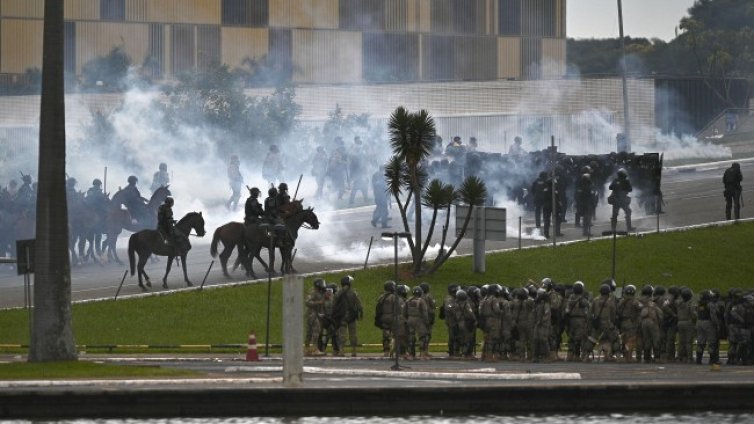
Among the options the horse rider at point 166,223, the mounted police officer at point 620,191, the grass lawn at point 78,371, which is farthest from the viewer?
the mounted police officer at point 620,191

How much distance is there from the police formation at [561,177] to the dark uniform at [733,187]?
1948 millimetres

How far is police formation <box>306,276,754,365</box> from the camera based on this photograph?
121 feet

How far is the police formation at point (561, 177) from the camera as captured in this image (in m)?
53.9

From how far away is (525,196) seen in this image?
59500mm

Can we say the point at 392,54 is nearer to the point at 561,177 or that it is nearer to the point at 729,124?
the point at 729,124

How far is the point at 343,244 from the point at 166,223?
8447 millimetres

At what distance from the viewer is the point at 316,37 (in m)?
84.3

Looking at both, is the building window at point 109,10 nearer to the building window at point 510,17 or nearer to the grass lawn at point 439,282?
the building window at point 510,17

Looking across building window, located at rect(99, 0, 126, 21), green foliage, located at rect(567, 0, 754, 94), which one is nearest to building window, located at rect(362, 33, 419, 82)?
building window, located at rect(99, 0, 126, 21)

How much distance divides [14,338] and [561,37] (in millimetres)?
55154

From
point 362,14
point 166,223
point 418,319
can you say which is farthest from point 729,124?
point 418,319

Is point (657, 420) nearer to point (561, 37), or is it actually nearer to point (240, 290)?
point (240, 290)

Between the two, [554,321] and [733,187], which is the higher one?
[733,187]

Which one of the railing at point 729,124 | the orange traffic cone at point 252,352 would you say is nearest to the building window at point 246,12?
the railing at point 729,124
